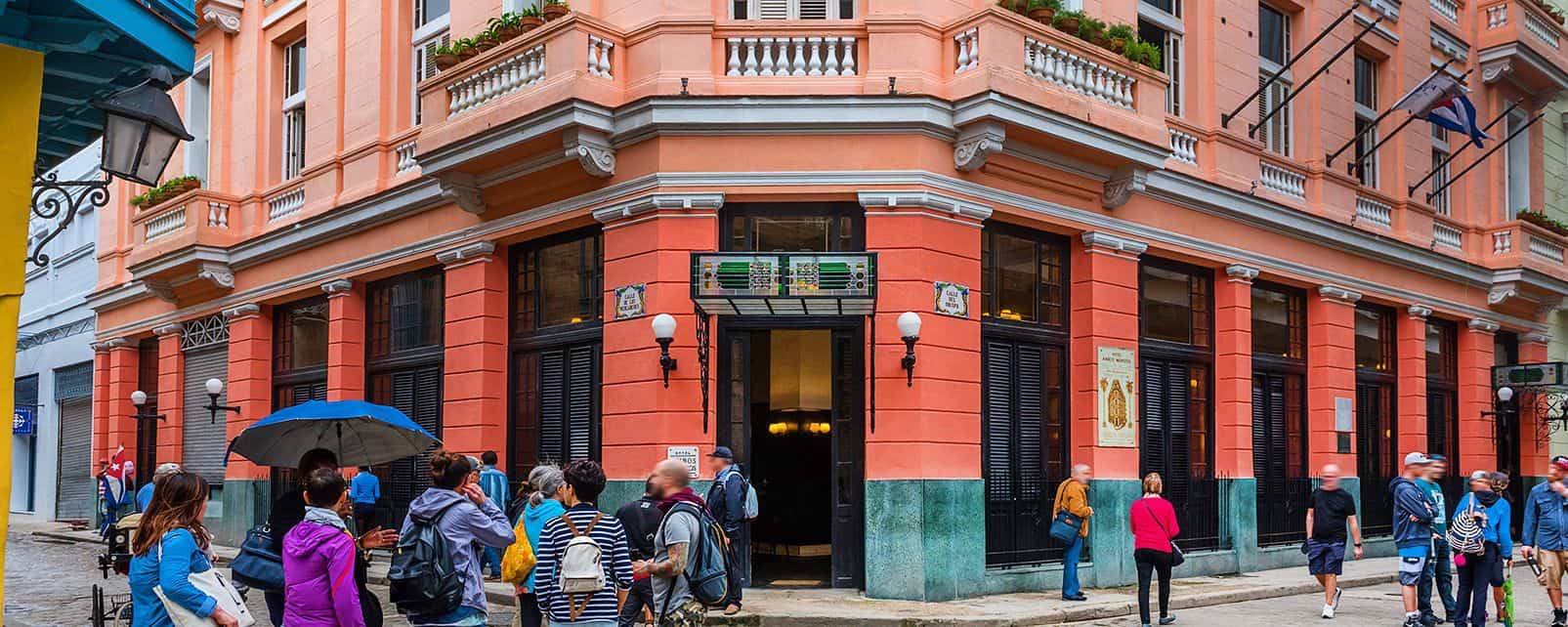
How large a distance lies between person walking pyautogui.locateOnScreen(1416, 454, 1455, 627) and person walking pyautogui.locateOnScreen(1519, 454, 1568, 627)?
759mm

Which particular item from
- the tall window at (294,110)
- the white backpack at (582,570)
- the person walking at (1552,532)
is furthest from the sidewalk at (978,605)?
the tall window at (294,110)

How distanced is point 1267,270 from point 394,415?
46.2ft

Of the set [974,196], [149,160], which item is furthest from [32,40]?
[974,196]

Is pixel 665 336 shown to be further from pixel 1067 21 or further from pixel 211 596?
pixel 211 596

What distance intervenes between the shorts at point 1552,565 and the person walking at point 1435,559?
0.90 m

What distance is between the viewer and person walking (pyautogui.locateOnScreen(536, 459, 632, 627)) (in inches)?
319

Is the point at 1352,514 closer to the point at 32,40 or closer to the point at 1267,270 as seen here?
the point at 1267,270

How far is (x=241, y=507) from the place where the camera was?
23359mm

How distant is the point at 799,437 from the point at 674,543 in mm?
9619

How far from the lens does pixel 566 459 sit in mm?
17406

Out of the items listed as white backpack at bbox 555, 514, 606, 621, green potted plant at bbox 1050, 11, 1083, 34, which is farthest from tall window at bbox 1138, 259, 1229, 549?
white backpack at bbox 555, 514, 606, 621

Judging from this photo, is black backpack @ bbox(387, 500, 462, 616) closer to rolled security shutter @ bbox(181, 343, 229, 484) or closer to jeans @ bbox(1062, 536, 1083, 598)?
jeans @ bbox(1062, 536, 1083, 598)

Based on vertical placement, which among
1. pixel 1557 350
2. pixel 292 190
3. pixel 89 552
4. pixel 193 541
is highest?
pixel 292 190

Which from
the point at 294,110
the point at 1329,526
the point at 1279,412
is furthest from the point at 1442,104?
the point at 294,110
